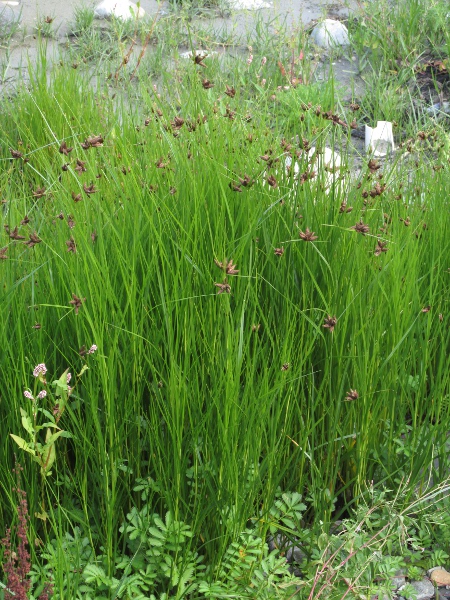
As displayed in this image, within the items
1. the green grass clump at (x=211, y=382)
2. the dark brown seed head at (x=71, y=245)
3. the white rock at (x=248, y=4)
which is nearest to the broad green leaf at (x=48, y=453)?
the green grass clump at (x=211, y=382)

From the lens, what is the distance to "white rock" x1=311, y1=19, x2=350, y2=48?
17.8 feet

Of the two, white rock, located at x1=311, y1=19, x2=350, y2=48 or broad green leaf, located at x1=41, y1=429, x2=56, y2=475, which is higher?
white rock, located at x1=311, y1=19, x2=350, y2=48

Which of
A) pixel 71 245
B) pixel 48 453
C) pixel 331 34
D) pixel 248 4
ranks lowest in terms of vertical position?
pixel 48 453

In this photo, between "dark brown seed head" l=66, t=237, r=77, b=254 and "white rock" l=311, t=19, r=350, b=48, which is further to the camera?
"white rock" l=311, t=19, r=350, b=48

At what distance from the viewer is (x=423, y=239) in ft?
8.28

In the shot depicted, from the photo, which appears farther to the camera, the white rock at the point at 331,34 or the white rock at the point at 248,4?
the white rock at the point at 248,4

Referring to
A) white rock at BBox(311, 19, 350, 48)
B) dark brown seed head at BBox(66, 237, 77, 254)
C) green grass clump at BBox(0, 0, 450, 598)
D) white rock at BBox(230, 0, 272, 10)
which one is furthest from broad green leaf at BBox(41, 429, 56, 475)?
white rock at BBox(230, 0, 272, 10)

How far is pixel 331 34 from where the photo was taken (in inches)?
215

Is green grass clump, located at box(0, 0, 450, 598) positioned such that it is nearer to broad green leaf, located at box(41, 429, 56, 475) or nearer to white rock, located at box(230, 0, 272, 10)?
broad green leaf, located at box(41, 429, 56, 475)

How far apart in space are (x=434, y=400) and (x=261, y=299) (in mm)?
558

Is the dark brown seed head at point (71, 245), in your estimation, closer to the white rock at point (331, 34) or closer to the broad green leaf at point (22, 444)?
the broad green leaf at point (22, 444)

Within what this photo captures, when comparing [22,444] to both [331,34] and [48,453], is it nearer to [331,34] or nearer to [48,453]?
[48,453]

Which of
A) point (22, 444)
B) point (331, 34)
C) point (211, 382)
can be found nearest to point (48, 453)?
point (22, 444)

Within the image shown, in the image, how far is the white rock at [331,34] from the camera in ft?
17.8
